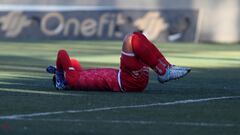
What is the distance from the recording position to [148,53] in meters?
10.0

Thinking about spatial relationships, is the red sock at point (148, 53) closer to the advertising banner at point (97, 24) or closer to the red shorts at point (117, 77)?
the red shorts at point (117, 77)

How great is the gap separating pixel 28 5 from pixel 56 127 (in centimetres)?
2536

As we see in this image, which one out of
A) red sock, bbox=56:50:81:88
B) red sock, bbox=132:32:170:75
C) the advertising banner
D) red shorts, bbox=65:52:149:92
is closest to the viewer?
red sock, bbox=132:32:170:75

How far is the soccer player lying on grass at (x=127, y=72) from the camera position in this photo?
1012cm

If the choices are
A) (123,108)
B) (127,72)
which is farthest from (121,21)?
(123,108)

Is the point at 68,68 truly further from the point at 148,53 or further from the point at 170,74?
the point at 170,74

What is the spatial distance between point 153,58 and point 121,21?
839 inches

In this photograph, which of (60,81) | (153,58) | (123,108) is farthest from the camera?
(60,81)

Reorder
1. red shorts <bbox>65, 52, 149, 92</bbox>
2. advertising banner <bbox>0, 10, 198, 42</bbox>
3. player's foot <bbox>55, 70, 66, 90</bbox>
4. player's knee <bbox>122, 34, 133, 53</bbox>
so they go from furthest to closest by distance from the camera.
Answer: advertising banner <bbox>0, 10, 198, 42</bbox> < player's foot <bbox>55, 70, 66, 90</bbox> < red shorts <bbox>65, 52, 149, 92</bbox> < player's knee <bbox>122, 34, 133, 53</bbox>

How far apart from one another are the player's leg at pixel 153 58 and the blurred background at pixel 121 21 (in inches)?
812

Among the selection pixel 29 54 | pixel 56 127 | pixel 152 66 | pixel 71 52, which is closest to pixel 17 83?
pixel 152 66

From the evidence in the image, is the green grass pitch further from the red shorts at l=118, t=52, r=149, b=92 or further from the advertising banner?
the advertising banner

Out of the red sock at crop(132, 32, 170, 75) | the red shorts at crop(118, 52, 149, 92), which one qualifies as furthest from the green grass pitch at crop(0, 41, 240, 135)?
the red sock at crop(132, 32, 170, 75)

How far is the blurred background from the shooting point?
30969mm
